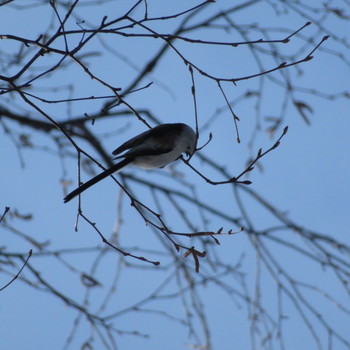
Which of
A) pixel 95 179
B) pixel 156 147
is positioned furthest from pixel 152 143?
pixel 95 179

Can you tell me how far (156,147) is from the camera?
309 cm

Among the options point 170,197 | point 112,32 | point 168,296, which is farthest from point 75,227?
point 170,197

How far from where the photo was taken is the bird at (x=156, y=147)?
3.04 meters

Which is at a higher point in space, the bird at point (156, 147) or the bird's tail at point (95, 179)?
the bird at point (156, 147)

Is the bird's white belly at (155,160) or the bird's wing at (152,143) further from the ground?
the bird's wing at (152,143)

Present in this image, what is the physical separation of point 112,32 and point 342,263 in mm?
2746

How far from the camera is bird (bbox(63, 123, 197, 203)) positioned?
304 cm

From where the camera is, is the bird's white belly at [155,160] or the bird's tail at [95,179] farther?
the bird's white belly at [155,160]

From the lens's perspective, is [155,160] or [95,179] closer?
[95,179]

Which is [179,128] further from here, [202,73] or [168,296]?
[168,296]

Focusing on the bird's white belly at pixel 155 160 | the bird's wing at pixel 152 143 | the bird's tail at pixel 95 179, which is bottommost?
the bird's tail at pixel 95 179

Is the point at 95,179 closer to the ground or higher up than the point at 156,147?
closer to the ground

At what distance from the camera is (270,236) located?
465cm

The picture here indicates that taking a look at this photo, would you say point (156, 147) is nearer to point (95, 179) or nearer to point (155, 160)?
point (155, 160)
